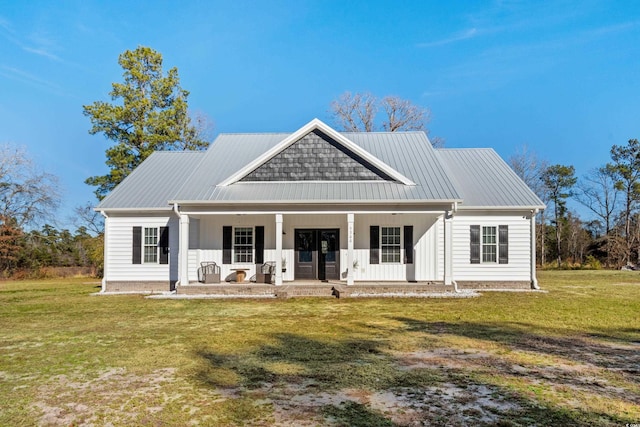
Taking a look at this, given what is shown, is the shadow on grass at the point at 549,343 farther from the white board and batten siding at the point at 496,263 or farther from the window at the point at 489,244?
the window at the point at 489,244

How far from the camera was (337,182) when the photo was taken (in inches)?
670

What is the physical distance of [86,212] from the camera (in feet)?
139

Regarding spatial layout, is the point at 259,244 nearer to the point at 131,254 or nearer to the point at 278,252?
the point at 278,252

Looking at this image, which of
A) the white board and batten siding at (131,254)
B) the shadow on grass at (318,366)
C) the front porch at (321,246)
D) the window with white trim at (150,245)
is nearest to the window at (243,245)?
the front porch at (321,246)

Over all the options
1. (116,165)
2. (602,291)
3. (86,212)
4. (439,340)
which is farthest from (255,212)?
(86,212)

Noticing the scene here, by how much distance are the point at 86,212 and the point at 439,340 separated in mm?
41097

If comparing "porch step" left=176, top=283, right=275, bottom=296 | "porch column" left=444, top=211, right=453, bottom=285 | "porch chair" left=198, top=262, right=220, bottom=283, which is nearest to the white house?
"porch chair" left=198, top=262, right=220, bottom=283

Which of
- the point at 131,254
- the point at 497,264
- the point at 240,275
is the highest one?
the point at 131,254

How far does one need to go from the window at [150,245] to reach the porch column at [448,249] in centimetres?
1035

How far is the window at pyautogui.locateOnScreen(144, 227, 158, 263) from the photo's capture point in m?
17.4

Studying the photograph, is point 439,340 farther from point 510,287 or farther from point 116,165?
point 116,165

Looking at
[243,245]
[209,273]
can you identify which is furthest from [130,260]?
[243,245]

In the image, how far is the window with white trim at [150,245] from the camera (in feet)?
57.2

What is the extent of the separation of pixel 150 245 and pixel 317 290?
6643 millimetres
